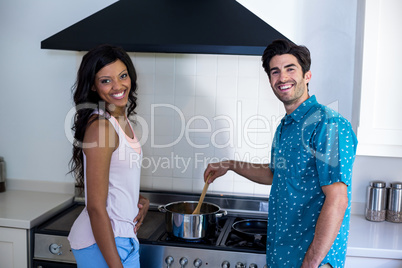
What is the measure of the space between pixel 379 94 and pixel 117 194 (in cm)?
118

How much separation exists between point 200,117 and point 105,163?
3.16 ft

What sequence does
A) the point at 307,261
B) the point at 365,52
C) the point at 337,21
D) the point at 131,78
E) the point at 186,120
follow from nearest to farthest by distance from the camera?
1. the point at 307,261
2. the point at 131,78
3. the point at 365,52
4. the point at 337,21
5. the point at 186,120

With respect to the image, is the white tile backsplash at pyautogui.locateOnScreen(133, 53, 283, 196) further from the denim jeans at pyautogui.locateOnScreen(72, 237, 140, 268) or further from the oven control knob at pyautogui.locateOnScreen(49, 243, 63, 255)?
the denim jeans at pyautogui.locateOnScreen(72, 237, 140, 268)

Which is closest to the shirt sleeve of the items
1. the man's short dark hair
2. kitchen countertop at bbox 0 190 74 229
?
the man's short dark hair

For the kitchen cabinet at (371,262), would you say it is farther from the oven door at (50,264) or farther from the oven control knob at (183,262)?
the oven door at (50,264)

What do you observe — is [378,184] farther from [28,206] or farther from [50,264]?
[28,206]

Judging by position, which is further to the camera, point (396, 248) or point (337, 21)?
point (337, 21)

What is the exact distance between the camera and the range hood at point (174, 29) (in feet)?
5.34

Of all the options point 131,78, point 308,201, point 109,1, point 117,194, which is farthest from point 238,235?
point 109,1

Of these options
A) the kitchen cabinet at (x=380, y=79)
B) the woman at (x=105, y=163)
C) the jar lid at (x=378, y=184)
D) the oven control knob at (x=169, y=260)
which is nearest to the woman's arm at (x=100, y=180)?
the woman at (x=105, y=163)

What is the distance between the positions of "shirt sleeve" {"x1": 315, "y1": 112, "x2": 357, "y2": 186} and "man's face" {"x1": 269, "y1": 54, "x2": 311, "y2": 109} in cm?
16

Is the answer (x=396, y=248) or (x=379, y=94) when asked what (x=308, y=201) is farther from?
(x=379, y=94)

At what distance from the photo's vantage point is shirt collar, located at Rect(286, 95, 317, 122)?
54.4 inches

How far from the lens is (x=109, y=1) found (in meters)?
2.18
